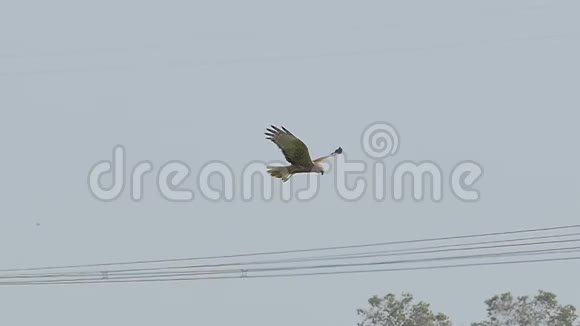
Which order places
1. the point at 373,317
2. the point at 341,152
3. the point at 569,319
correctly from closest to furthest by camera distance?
the point at 341,152, the point at 569,319, the point at 373,317

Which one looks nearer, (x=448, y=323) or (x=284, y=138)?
(x=284, y=138)

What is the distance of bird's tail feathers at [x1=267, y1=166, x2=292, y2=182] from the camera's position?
34750mm

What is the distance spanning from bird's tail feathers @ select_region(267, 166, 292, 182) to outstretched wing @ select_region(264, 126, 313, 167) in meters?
0.52

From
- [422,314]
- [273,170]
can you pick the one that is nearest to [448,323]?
[422,314]

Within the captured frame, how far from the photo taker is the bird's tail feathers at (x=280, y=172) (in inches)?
1368

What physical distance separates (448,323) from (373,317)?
12.0 feet

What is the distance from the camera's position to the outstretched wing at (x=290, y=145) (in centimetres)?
3400

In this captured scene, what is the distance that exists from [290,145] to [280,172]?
1.03 m

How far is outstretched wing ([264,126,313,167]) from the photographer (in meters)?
34.0

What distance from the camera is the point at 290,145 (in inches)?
1340

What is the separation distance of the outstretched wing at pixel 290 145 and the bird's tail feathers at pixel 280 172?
1.69ft

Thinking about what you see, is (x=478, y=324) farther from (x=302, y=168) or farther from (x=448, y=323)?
(x=302, y=168)

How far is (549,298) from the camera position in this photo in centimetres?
6731

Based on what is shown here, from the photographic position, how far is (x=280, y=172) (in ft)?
115
